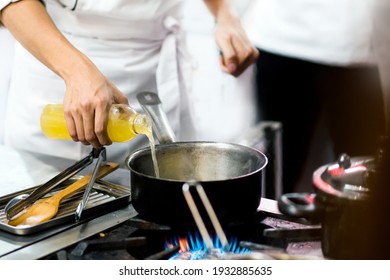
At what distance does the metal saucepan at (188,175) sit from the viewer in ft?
2.61

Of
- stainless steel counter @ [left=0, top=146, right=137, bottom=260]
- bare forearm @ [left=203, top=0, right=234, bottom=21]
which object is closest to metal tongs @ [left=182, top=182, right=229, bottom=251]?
stainless steel counter @ [left=0, top=146, right=137, bottom=260]

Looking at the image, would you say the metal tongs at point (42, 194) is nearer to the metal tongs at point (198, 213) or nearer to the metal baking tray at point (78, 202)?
the metal baking tray at point (78, 202)

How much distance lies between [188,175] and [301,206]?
0.95 feet

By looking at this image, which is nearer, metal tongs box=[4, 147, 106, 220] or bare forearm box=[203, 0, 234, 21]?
metal tongs box=[4, 147, 106, 220]

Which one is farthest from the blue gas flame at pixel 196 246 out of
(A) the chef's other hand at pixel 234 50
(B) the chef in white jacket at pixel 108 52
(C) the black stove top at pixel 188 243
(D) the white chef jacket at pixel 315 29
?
(D) the white chef jacket at pixel 315 29

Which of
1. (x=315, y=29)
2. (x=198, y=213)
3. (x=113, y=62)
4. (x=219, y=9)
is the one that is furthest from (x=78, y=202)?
(x=315, y=29)

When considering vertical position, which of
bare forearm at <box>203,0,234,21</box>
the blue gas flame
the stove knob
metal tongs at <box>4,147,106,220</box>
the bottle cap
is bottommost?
the blue gas flame

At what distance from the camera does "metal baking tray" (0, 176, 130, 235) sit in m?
0.86

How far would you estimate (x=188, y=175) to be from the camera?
1.01 m

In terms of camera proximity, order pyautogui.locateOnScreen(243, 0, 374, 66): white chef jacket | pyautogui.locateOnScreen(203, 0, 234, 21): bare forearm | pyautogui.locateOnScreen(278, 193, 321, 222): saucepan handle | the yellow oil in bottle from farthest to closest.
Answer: pyautogui.locateOnScreen(243, 0, 374, 66): white chef jacket < pyautogui.locateOnScreen(203, 0, 234, 21): bare forearm < the yellow oil in bottle < pyautogui.locateOnScreen(278, 193, 321, 222): saucepan handle

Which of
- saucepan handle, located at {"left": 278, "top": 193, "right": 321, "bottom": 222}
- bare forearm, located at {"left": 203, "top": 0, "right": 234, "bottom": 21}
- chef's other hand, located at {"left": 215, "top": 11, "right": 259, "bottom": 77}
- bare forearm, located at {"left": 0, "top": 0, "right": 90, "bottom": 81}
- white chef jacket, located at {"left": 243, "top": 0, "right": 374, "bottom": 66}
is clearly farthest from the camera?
white chef jacket, located at {"left": 243, "top": 0, "right": 374, "bottom": 66}

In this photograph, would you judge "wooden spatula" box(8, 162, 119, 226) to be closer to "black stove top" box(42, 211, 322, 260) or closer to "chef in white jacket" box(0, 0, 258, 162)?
"black stove top" box(42, 211, 322, 260)

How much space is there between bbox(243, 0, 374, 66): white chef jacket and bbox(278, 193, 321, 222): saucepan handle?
37.2 inches
